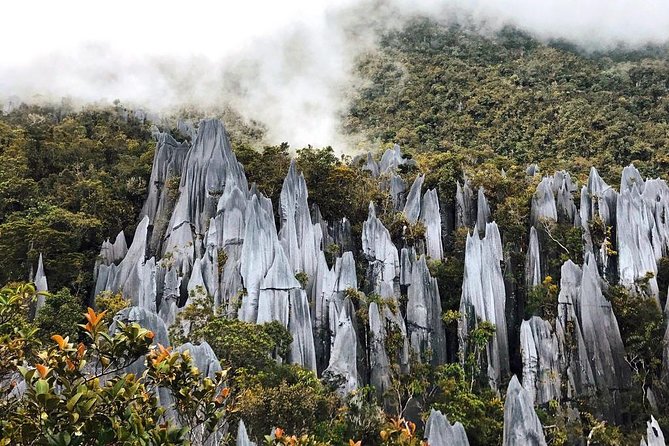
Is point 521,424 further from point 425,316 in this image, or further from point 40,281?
point 40,281

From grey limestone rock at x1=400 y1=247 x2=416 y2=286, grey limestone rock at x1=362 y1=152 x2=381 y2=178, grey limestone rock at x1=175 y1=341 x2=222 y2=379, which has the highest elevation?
grey limestone rock at x1=362 y1=152 x2=381 y2=178

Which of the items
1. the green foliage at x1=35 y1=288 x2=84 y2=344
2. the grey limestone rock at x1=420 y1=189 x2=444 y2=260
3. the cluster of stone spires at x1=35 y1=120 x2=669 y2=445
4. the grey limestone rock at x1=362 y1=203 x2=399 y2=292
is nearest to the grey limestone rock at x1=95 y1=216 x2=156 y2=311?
the cluster of stone spires at x1=35 y1=120 x2=669 y2=445

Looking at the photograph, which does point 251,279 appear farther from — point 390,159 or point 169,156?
point 390,159

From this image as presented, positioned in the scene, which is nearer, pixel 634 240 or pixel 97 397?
pixel 97 397

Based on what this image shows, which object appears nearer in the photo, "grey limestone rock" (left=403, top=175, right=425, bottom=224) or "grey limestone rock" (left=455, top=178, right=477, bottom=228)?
"grey limestone rock" (left=403, top=175, right=425, bottom=224)

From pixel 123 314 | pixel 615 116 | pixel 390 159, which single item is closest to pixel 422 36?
pixel 615 116

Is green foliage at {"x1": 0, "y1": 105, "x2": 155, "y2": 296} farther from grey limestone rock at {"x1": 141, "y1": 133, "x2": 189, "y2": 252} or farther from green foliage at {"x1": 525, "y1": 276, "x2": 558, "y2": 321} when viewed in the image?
green foliage at {"x1": 525, "y1": 276, "x2": 558, "y2": 321}

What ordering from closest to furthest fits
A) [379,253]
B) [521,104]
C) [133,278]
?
[133,278] < [379,253] < [521,104]

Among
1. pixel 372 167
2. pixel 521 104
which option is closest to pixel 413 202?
pixel 372 167
